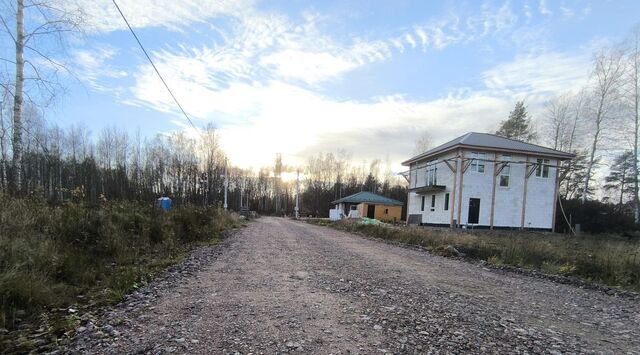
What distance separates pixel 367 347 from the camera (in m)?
3.38

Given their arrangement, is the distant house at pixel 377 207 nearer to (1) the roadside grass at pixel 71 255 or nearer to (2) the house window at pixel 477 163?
(2) the house window at pixel 477 163

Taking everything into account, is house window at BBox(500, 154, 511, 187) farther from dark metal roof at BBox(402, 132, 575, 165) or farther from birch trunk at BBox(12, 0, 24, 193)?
birch trunk at BBox(12, 0, 24, 193)

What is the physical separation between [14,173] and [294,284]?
358 inches

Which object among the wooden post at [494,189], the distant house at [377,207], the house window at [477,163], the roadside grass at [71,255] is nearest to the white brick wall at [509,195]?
the wooden post at [494,189]

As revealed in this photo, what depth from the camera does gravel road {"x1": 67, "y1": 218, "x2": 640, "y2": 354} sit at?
343 centimetres

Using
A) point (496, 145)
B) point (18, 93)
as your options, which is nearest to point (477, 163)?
point (496, 145)

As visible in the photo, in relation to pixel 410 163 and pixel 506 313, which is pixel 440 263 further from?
pixel 410 163

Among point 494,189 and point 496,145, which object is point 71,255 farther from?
point 496,145

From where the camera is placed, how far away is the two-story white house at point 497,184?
80.6 feet

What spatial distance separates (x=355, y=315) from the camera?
4.39 metres

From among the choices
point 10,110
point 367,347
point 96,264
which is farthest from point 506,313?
point 10,110

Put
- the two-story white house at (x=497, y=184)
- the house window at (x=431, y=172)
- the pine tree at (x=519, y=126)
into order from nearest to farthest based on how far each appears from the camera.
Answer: the two-story white house at (x=497, y=184) < the house window at (x=431, y=172) < the pine tree at (x=519, y=126)

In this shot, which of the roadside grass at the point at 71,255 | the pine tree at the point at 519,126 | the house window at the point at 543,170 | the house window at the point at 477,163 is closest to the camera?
the roadside grass at the point at 71,255

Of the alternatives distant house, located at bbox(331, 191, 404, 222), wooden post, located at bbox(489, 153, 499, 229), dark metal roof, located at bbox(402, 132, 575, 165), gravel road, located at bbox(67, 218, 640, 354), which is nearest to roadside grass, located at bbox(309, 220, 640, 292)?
gravel road, located at bbox(67, 218, 640, 354)
